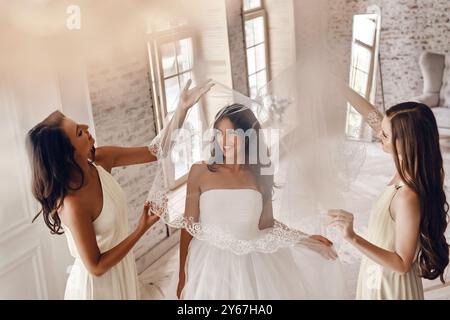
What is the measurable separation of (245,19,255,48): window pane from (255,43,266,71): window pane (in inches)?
1.5

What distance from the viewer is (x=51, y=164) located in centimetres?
172

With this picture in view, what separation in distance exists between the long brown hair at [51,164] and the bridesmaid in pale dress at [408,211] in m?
1.01

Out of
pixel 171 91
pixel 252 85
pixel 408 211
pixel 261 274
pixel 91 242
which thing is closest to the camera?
pixel 408 211

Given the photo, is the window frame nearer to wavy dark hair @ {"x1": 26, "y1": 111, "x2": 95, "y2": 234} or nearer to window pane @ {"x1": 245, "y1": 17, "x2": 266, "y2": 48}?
window pane @ {"x1": 245, "y1": 17, "x2": 266, "y2": 48}

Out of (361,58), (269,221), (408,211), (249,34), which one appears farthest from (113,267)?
(361,58)

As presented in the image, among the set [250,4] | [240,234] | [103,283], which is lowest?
[103,283]

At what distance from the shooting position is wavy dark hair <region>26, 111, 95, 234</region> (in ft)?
5.61

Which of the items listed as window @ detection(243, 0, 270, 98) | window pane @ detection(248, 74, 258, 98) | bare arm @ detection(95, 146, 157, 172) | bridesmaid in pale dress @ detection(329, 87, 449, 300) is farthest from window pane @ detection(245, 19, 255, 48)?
bridesmaid in pale dress @ detection(329, 87, 449, 300)

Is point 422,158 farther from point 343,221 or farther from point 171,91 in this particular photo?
point 171,91

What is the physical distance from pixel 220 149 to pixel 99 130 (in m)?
0.66

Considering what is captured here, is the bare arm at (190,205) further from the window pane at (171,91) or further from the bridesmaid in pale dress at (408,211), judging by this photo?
the bridesmaid in pale dress at (408,211)

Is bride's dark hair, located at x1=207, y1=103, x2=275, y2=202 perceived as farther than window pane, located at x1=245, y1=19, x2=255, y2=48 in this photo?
No

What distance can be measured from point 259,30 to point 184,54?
1.22ft
